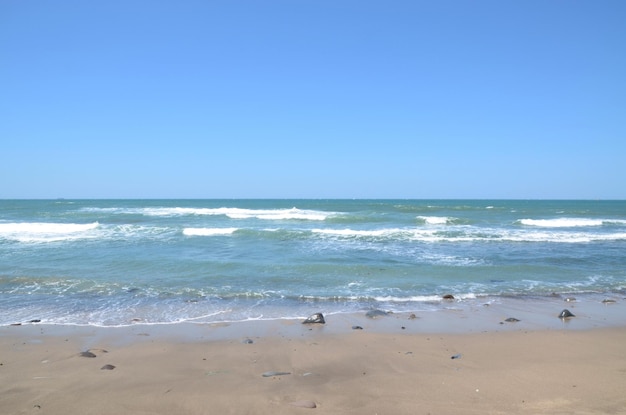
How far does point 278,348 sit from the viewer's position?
589 centimetres

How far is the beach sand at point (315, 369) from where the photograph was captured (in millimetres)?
4102

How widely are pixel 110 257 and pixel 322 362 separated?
1129 centimetres

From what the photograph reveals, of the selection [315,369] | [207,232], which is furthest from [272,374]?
[207,232]

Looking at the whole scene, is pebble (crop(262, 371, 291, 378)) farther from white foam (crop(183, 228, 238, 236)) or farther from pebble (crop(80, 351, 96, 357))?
white foam (crop(183, 228, 238, 236))

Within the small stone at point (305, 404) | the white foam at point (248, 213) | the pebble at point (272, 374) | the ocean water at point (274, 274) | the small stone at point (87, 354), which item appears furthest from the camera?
the white foam at point (248, 213)

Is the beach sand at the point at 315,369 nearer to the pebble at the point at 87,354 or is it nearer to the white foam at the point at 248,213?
the pebble at the point at 87,354

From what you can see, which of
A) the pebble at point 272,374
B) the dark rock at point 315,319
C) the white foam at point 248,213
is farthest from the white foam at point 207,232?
the pebble at point 272,374

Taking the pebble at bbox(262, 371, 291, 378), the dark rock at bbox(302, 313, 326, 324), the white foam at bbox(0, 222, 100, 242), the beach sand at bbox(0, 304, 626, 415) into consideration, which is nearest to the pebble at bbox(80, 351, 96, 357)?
the beach sand at bbox(0, 304, 626, 415)

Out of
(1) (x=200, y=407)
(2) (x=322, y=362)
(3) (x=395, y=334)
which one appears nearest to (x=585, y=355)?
(3) (x=395, y=334)

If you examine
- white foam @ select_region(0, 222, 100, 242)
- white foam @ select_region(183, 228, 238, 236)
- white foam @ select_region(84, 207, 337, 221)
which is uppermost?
white foam @ select_region(84, 207, 337, 221)

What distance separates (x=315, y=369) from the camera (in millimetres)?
5102

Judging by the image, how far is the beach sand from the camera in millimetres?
4102

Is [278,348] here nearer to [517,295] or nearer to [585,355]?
[585,355]

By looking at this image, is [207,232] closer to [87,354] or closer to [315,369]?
[87,354]
